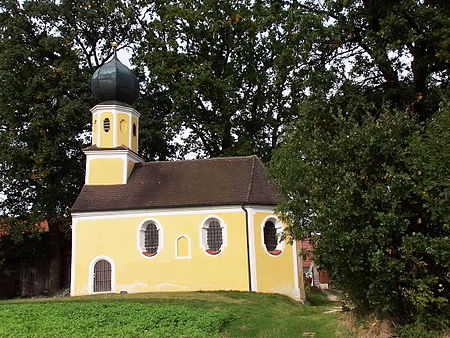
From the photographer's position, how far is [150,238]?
22.7 m

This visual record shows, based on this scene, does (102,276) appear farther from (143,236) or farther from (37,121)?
(37,121)

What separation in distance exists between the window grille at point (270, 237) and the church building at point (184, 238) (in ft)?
0.15

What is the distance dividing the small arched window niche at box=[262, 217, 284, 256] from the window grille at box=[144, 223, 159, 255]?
5.09 metres

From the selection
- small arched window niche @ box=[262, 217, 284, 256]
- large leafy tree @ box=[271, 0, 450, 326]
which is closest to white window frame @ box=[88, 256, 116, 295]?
small arched window niche @ box=[262, 217, 284, 256]

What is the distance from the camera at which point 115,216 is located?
22.7 m

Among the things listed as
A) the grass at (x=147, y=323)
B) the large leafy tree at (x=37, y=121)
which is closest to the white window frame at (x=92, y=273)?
the large leafy tree at (x=37, y=121)

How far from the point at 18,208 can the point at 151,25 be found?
13422 millimetres

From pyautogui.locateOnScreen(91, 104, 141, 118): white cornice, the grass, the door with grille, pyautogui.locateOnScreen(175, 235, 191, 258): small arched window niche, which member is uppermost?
pyautogui.locateOnScreen(91, 104, 141, 118): white cornice

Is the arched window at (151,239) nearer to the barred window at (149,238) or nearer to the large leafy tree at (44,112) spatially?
the barred window at (149,238)

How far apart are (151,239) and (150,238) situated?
7 centimetres

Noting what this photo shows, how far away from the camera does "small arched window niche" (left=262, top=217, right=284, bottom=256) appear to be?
72.9 feet

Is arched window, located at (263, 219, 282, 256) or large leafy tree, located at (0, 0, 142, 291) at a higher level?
large leafy tree, located at (0, 0, 142, 291)

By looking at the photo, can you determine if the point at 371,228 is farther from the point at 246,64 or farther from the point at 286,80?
the point at 246,64

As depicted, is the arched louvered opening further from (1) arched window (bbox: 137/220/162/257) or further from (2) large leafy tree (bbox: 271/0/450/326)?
(2) large leafy tree (bbox: 271/0/450/326)
